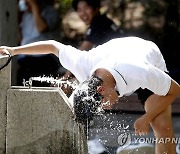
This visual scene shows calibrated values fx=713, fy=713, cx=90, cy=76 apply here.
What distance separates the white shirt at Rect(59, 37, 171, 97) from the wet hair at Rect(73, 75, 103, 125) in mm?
106

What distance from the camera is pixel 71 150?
17.6 ft

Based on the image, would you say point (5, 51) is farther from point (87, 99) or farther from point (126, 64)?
point (126, 64)

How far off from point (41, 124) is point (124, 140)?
1357 mm

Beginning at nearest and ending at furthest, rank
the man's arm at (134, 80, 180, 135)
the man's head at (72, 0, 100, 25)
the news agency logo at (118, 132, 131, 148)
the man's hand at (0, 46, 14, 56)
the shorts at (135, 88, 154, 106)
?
the man's arm at (134, 80, 180, 135), the man's hand at (0, 46, 14, 56), the shorts at (135, 88, 154, 106), the news agency logo at (118, 132, 131, 148), the man's head at (72, 0, 100, 25)

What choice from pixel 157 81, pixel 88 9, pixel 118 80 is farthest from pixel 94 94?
pixel 88 9

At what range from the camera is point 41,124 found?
537cm

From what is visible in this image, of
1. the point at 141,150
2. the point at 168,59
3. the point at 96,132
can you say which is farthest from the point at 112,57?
the point at 168,59

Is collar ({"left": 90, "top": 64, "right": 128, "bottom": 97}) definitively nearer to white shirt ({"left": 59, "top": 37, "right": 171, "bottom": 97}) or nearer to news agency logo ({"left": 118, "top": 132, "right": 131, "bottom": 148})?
white shirt ({"left": 59, "top": 37, "right": 171, "bottom": 97})

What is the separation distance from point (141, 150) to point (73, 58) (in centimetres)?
148

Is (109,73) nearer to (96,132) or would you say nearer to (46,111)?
(46,111)

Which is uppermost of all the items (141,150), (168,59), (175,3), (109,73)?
(175,3)

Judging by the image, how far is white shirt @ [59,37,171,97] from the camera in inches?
189

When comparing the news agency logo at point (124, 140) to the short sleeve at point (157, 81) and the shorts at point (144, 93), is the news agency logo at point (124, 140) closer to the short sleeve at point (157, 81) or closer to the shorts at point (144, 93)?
the shorts at point (144, 93)

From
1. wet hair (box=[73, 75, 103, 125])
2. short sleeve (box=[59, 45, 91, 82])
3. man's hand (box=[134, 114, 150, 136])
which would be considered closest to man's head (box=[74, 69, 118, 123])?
wet hair (box=[73, 75, 103, 125])
